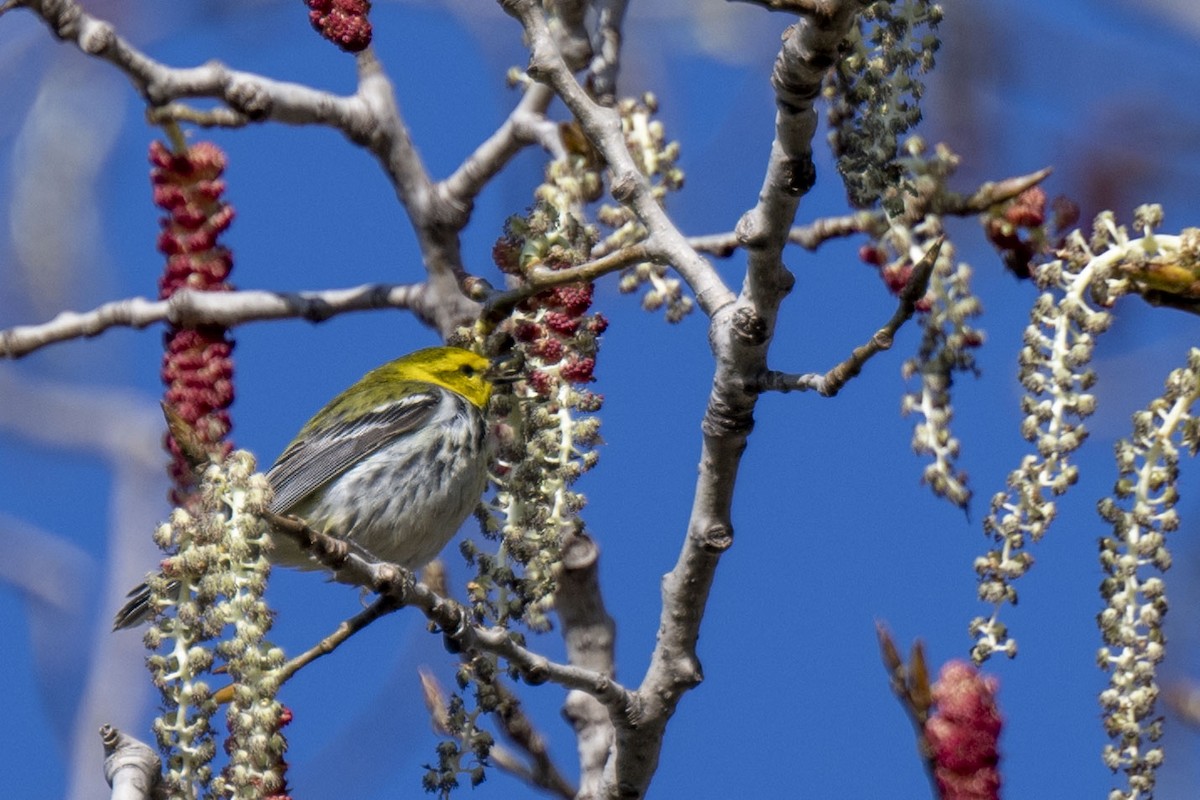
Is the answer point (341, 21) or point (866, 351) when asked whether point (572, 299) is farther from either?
point (866, 351)

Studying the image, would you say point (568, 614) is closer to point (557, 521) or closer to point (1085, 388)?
point (557, 521)

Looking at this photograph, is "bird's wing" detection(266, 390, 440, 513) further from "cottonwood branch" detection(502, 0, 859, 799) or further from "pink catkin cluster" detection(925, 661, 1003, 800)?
"pink catkin cluster" detection(925, 661, 1003, 800)

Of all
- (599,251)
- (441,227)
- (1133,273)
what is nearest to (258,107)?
(441,227)

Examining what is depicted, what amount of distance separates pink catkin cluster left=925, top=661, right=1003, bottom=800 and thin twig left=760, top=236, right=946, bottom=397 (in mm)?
406

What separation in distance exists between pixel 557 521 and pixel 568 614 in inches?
36.8

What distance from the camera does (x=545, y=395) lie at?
2.44 meters

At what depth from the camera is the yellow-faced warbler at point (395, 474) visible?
394 centimetres

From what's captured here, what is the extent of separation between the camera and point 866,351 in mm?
1904

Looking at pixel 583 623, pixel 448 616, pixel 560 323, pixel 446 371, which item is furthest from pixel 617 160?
pixel 446 371

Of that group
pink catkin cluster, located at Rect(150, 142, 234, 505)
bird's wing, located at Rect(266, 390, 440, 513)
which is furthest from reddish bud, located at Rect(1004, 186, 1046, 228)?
bird's wing, located at Rect(266, 390, 440, 513)

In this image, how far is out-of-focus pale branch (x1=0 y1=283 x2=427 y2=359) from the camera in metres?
2.94

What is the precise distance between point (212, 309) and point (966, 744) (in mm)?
1716

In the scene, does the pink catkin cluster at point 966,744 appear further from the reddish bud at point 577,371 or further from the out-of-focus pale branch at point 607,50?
the out-of-focus pale branch at point 607,50

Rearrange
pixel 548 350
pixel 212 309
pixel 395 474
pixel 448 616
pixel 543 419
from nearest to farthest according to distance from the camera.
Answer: pixel 448 616, pixel 543 419, pixel 548 350, pixel 212 309, pixel 395 474
